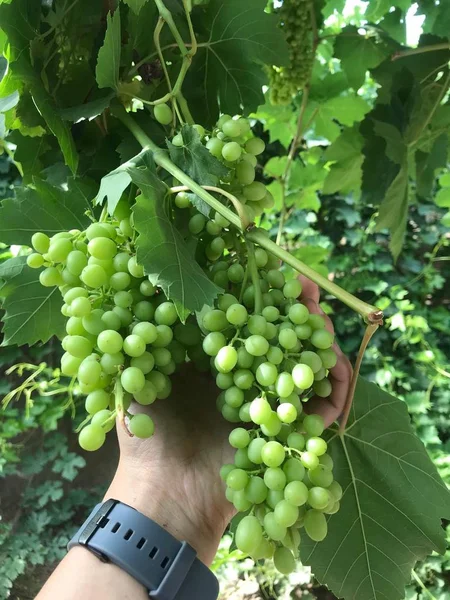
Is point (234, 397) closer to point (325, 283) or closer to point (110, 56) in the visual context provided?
point (325, 283)

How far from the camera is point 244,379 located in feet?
1.37

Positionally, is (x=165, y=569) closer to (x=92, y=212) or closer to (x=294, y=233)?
(x=92, y=212)

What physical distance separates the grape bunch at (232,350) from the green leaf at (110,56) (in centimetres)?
10

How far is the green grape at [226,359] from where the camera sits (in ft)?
1.32

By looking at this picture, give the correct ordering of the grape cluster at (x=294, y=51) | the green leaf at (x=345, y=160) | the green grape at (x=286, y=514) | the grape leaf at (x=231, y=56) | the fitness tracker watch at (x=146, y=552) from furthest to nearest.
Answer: the green leaf at (x=345, y=160) → the grape cluster at (x=294, y=51) → the grape leaf at (x=231, y=56) → the fitness tracker watch at (x=146, y=552) → the green grape at (x=286, y=514)

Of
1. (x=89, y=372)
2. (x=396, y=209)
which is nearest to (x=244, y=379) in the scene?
(x=89, y=372)

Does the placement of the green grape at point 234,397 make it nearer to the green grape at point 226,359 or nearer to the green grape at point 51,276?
the green grape at point 226,359

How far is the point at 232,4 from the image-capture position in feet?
1.88

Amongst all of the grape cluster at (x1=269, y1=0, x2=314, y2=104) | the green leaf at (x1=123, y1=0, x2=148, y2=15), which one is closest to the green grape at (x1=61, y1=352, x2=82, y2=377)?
the green leaf at (x1=123, y1=0, x2=148, y2=15)

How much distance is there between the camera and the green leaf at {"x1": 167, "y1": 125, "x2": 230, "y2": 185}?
1.45ft

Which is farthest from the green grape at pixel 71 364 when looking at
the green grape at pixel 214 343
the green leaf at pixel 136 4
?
the green leaf at pixel 136 4

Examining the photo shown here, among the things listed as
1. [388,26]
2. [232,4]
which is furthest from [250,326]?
[388,26]

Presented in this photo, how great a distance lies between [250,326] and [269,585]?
1.53 metres

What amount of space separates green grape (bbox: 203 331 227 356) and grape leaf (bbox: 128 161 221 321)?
1.3 inches
